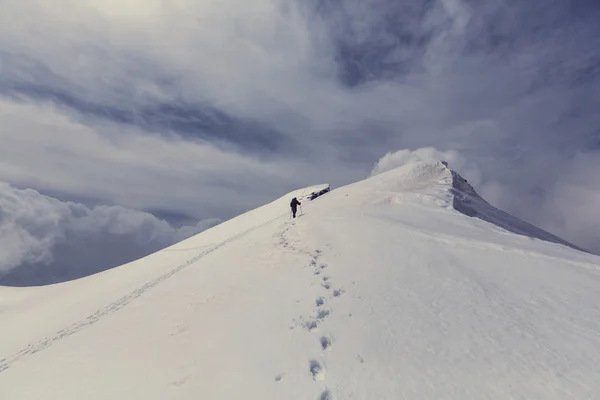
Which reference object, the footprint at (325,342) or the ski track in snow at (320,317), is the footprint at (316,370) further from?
the footprint at (325,342)

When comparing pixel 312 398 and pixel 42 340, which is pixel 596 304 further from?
pixel 42 340

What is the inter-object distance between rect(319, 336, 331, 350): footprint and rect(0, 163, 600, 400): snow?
5 centimetres

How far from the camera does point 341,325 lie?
11945mm

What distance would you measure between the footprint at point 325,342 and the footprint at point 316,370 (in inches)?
27.9

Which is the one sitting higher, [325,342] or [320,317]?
[320,317]

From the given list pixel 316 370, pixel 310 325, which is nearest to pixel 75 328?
pixel 310 325

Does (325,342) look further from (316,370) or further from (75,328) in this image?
(75,328)

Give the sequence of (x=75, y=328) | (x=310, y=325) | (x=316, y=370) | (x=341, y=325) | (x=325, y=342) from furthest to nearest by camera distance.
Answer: (x=75, y=328) < (x=310, y=325) < (x=341, y=325) < (x=325, y=342) < (x=316, y=370)

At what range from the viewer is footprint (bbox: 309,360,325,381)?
31.7ft

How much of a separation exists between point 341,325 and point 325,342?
99cm

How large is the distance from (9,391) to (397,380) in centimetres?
1151

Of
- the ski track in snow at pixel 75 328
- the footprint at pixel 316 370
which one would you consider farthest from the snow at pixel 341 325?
the ski track in snow at pixel 75 328

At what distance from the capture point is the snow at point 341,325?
9.66 m

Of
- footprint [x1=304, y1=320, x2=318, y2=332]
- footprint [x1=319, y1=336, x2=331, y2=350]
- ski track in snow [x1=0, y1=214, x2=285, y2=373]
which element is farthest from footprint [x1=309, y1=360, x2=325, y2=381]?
ski track in snow [x1=0, y1=214, x2=285, y2=373]
